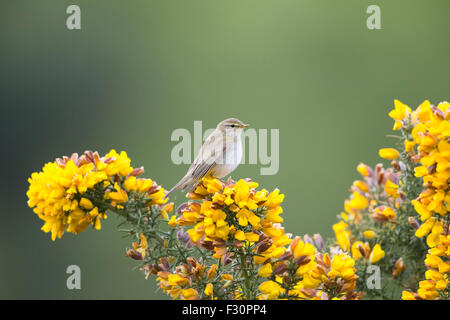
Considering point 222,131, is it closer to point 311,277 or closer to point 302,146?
point 311,277

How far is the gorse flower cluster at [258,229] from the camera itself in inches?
56.4

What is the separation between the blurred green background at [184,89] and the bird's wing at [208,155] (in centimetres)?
289

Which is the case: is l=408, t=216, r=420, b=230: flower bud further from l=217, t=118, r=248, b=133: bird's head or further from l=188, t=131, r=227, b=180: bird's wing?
l=217, t=118, r=248, b=133: bird's head

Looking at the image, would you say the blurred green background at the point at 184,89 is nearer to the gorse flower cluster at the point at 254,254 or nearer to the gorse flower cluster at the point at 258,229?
the gorse flower cluster at the point at 258,229

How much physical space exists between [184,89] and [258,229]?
6593mm

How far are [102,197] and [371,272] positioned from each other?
2.93 feet

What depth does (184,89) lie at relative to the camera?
25.9 ft

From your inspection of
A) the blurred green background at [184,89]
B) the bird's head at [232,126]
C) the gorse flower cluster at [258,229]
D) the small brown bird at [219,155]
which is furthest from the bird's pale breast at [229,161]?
the blurred green background at [184,89]

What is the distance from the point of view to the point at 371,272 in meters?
1.79

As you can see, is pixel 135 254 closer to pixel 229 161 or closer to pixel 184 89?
pixel 229 161

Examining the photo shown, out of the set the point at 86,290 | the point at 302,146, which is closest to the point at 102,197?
the point at 86,290

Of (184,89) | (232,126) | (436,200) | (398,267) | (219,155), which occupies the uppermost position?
(184,89)

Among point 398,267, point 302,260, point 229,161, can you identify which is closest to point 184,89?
point 229,161

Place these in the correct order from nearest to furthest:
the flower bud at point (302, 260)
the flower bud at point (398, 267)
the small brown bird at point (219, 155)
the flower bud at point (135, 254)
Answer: the flower bud at point (302, 260), the flower bud at point (135, 254), the flower bud at point (398, 267), the small brown bird at point (219, 155)
